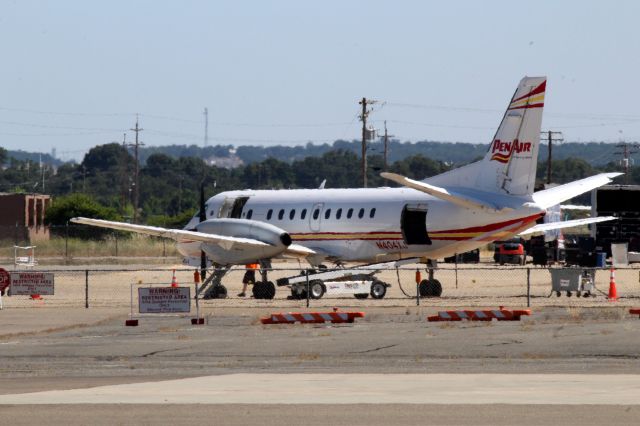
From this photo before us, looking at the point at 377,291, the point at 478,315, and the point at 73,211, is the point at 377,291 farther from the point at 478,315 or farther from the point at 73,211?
the point at 73,211

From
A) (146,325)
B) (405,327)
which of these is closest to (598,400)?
(405,327)

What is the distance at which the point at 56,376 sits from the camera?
860 inches

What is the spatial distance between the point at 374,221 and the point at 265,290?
13.2 feet

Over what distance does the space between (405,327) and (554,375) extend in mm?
9582

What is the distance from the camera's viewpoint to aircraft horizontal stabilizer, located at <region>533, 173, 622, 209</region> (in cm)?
4084

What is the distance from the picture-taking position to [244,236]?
42.3 metres

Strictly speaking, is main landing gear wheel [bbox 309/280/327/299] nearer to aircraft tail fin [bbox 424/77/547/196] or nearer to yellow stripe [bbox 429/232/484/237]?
yellow stripe [bbox 429/232/484/237]

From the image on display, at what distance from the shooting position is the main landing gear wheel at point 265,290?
4138cm

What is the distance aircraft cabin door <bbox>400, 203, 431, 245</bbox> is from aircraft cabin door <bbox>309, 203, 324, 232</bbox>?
3.36 meters

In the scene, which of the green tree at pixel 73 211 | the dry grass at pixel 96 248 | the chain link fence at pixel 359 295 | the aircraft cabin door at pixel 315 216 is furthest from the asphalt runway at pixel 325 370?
the green tree at pixel 73 211

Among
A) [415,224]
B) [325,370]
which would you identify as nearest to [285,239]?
[415,224]

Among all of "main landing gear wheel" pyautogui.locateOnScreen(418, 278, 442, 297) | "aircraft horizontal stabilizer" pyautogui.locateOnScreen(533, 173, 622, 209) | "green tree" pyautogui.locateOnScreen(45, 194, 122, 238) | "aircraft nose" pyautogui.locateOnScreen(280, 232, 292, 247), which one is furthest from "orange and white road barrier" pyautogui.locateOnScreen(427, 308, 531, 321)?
"green tree" pyautogui.locateOnScreen(45, 194, 122, 238)

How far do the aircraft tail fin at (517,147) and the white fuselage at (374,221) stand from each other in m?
1.07

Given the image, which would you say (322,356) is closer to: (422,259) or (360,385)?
(360,385)
